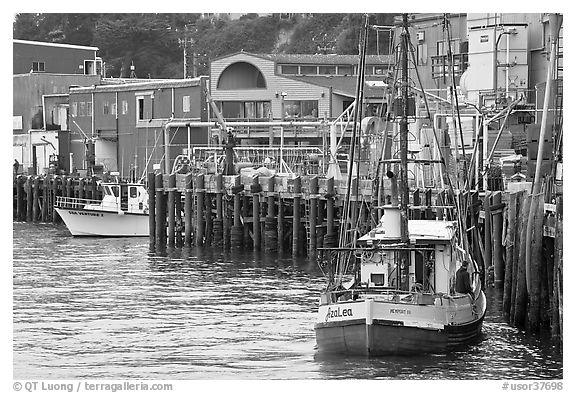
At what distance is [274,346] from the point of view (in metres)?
35.4

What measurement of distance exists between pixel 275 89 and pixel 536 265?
1999 inches

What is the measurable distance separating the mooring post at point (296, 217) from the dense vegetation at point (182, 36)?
4393 centimetres

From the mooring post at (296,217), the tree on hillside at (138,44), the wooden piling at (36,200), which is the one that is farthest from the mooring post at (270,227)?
the tree on hillside at (138,44)

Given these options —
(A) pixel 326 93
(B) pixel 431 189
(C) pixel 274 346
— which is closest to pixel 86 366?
(C) pixel 274 346

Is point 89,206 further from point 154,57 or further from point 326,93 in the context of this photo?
point 154,57

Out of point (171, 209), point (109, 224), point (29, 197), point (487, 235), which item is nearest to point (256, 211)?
point (171, 209)

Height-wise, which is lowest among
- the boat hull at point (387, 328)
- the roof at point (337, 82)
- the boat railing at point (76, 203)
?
the boat hull at point (387, 328)

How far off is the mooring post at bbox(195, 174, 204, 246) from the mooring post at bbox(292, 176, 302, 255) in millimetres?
5587

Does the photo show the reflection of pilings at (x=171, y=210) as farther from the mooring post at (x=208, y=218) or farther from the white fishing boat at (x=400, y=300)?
the white fishing boat at (x=400, y=300)

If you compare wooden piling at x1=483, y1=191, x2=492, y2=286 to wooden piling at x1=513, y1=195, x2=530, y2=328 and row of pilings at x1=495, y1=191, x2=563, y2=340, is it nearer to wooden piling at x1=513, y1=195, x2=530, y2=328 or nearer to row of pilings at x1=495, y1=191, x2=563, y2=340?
row of pilings at x1=495, y1=191, x2=563, y2=340

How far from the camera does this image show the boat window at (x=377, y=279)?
→ 113 feet

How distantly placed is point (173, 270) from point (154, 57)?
60745 millimetres

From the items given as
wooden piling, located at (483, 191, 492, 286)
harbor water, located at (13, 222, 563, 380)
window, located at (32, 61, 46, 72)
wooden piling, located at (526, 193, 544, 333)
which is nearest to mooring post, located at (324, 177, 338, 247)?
harbor water, located at (13, 222, 563, 380)

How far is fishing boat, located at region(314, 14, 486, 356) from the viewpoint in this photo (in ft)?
107
